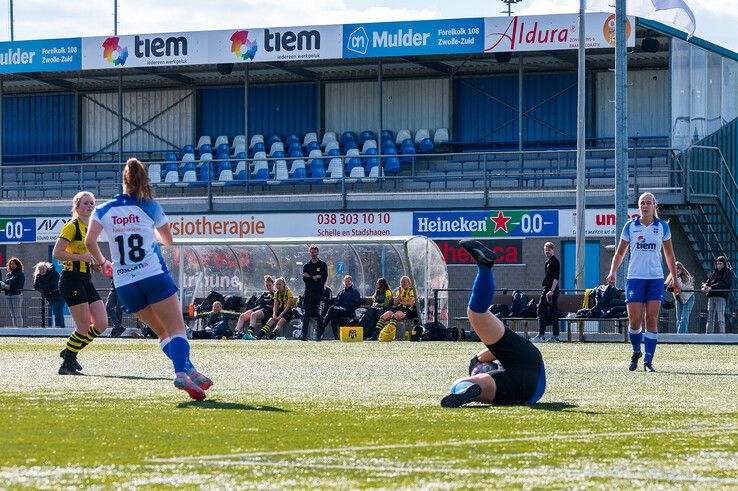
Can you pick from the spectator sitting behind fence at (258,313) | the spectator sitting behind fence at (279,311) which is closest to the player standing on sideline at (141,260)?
the spectator sitting behind fence at (258,313)

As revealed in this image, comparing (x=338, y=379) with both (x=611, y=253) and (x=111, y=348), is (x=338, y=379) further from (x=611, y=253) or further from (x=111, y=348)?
(x=611, y=253)

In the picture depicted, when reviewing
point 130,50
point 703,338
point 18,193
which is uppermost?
point 130,50

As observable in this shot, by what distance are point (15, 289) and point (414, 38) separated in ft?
39.2

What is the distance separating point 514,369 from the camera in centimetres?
945

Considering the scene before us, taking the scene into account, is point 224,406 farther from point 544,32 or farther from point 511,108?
point 511,108

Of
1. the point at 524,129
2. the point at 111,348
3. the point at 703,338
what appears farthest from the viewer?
the point at 524,129

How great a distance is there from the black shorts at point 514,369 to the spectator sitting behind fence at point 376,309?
58.2 feet

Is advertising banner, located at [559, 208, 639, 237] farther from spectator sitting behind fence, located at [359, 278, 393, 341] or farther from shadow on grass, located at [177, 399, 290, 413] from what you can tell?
shadow on grass, located at [177, 399, 290, 413]

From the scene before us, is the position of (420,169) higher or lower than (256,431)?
higher

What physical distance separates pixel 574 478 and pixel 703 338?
813 inches

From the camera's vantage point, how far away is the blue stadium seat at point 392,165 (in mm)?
36875

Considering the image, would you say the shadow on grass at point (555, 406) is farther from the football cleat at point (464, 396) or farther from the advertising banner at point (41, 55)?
the advertising banner at point (41, 55)

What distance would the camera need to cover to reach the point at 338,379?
12766mm

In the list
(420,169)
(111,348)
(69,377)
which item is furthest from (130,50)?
(69,377)
